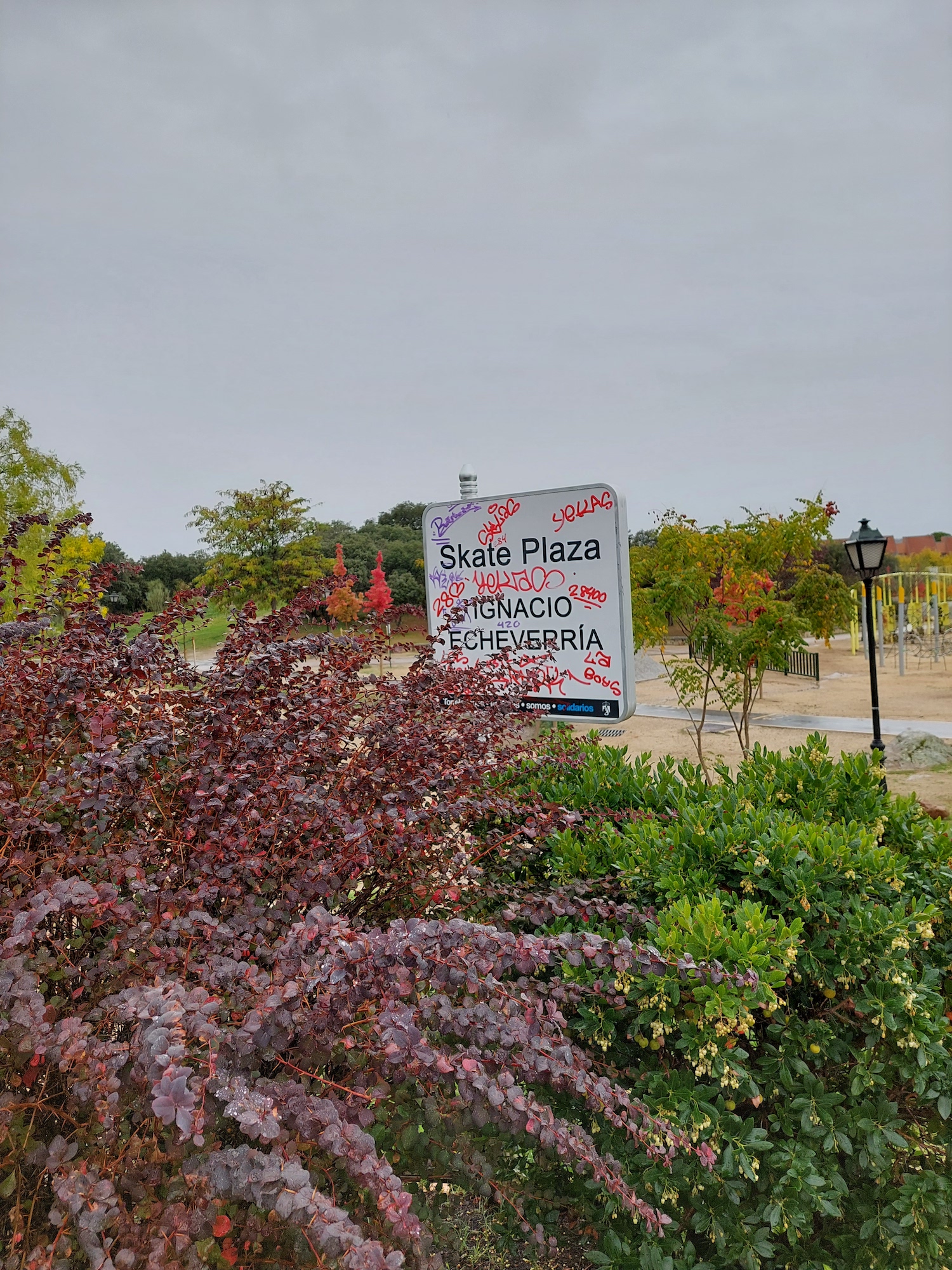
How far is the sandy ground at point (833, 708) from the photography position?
9332 mm

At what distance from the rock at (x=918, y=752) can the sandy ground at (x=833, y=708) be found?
0.29 meters

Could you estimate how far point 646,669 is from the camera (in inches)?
862

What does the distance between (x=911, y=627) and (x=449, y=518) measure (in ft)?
80.0

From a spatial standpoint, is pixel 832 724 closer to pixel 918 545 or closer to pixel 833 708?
pixel 833 708

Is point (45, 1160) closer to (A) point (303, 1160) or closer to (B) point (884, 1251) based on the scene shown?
(A) point (303, 1160)

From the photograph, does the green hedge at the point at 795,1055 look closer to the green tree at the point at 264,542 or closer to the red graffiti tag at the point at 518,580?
the red graffiti tag at the point at 518,580

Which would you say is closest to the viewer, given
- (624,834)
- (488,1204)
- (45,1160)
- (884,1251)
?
(45,1160)

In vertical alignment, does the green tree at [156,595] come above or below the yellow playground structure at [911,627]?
above

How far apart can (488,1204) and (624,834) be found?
1.12 m

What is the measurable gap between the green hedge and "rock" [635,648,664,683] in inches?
745

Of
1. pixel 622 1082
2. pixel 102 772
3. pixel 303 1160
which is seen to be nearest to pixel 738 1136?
pixel 622 1082

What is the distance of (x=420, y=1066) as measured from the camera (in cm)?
153

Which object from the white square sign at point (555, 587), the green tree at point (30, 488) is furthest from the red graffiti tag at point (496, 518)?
the green tree at point (30, 488)

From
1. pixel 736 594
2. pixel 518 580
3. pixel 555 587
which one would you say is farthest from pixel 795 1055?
pixel 736 594
